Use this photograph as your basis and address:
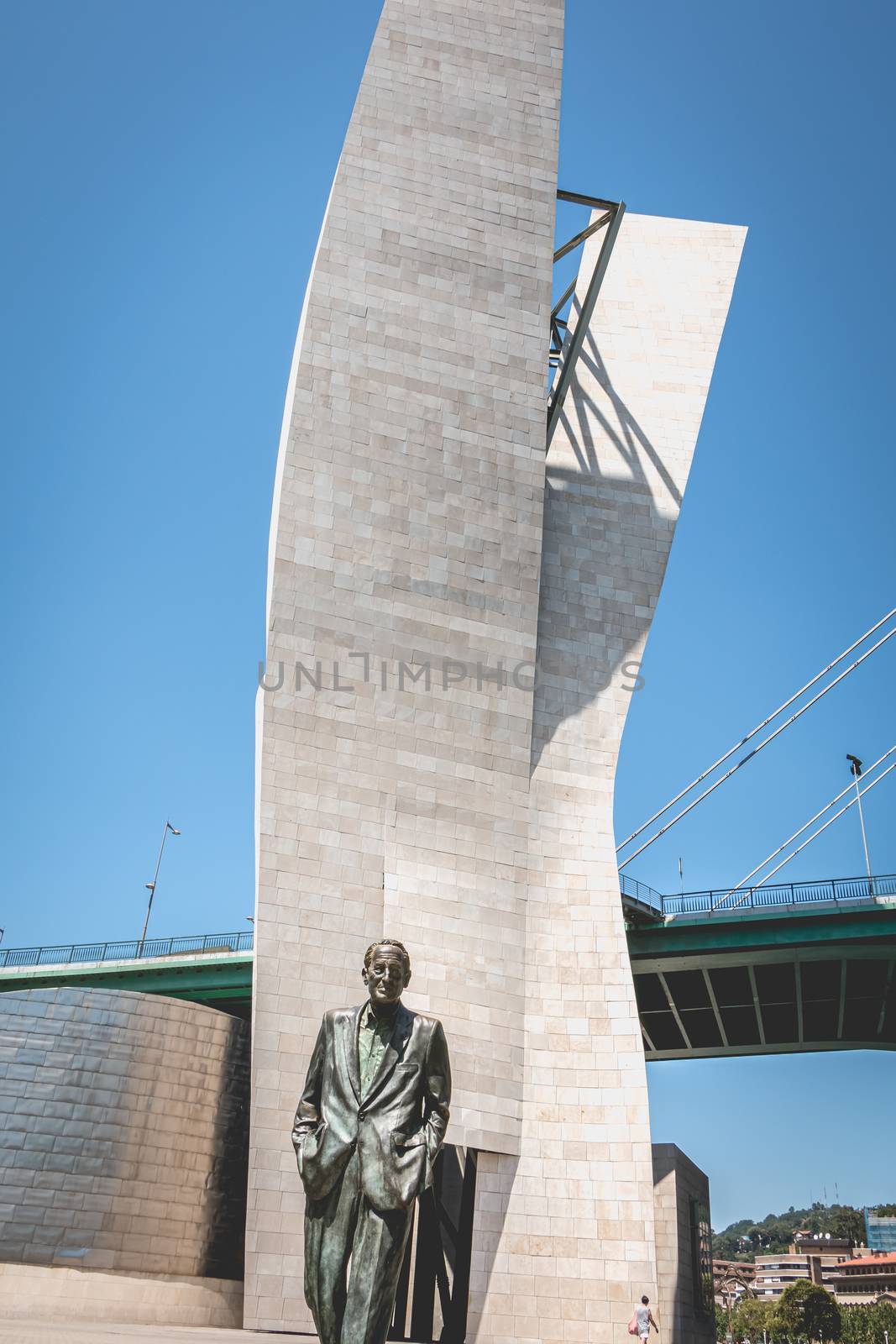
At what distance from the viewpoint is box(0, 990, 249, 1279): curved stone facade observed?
51.5 ft

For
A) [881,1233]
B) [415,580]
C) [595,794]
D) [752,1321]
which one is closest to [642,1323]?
[595,794]

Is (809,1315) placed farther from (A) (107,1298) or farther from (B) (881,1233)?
(B) (881,1233)

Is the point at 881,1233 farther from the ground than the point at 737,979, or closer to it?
farther from the ground

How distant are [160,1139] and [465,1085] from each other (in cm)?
500

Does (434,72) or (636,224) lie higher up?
(636,224)

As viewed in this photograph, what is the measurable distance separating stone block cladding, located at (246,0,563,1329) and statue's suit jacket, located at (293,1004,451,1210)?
1070cm

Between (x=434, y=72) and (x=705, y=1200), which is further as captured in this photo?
(x=705, y=1200)

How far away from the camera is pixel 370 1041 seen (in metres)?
4.46

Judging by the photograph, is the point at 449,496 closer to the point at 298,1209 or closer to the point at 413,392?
the point at 413,392

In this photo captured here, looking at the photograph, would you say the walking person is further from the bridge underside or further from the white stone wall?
the bridge underside

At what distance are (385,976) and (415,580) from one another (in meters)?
13.2

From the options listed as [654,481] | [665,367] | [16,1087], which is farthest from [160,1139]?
[665,367]

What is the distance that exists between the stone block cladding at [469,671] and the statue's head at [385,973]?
422 inches

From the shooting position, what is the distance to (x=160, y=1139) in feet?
55.3
